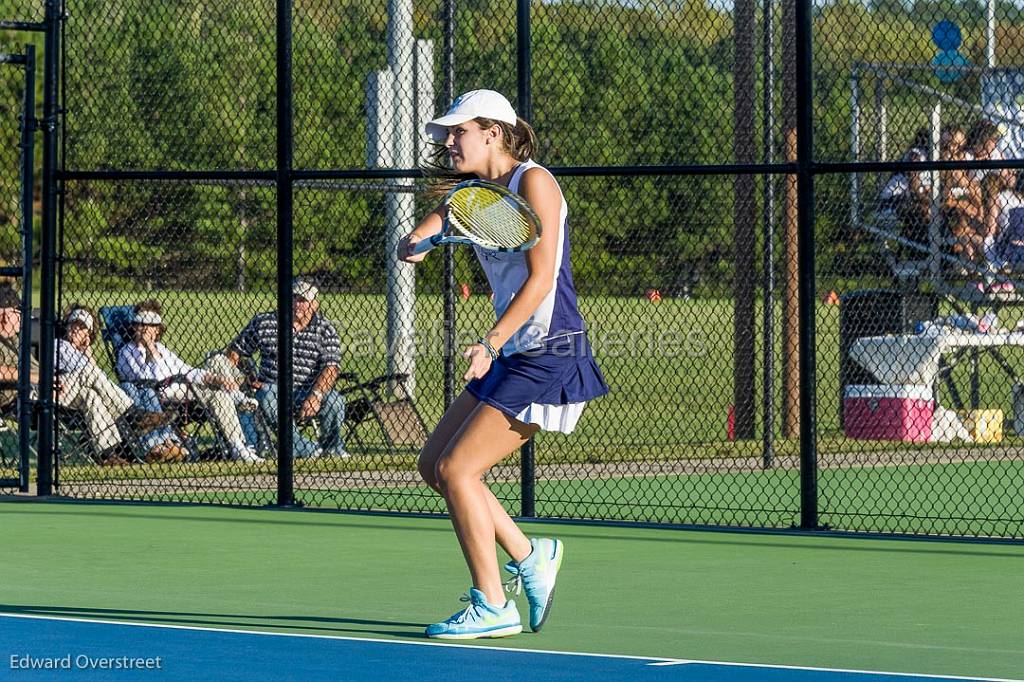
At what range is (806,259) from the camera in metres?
10.2

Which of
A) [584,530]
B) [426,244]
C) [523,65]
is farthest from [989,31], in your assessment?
[426,244]

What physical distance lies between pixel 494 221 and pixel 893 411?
9329mm

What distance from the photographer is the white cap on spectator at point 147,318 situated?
14.4m

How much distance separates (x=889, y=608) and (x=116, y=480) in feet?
20.8

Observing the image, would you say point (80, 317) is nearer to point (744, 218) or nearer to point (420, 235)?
point (744, 218)

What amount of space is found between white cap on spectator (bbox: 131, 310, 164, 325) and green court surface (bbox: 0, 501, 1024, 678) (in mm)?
3138

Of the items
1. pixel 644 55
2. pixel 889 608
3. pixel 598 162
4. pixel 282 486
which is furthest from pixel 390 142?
pixel 889 608

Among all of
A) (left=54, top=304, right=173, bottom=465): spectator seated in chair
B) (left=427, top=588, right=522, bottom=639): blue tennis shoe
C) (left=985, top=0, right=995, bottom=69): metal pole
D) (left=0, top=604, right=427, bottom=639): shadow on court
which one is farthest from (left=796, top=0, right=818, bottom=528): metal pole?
(left=54, top=304, right=173, bottom=465): spectator seated in chair

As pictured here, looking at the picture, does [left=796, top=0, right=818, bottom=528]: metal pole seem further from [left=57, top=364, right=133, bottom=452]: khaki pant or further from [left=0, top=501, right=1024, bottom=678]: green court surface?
[left=57, top=364, right=133, bottom=452]: khaki pant

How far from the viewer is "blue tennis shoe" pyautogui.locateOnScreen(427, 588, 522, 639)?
7.09m

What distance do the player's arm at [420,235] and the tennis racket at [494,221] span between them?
36 millimetres

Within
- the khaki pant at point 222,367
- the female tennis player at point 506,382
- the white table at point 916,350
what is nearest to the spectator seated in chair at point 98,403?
the khaki pant at point 222,367

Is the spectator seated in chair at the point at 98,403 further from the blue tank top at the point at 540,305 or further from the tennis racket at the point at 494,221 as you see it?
the tennis racket at the point at 494,221

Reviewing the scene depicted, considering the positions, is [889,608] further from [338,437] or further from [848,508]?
[338,437]
